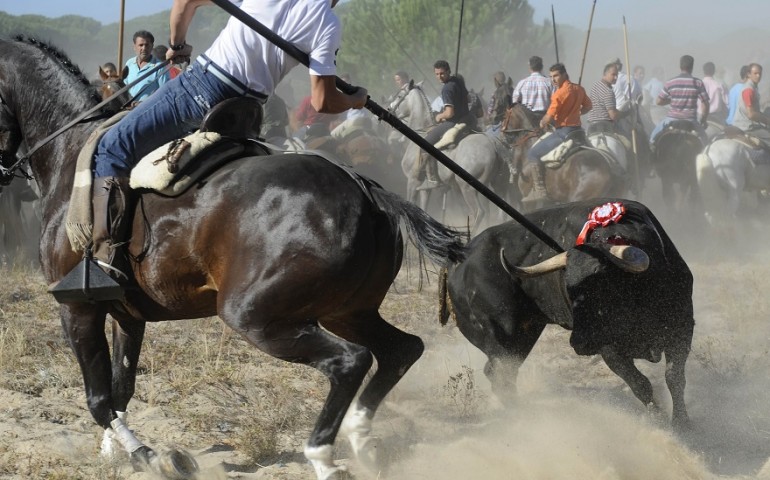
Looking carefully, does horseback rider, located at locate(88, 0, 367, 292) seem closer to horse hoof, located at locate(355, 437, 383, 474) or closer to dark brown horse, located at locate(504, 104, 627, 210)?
horse hoof, located at locate(355, 437, 383, 474)

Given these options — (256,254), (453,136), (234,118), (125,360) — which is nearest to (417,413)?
(125,360)

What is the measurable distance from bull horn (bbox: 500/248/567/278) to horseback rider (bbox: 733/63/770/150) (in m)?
11.5

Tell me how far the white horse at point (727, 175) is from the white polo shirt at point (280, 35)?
11.8 meters

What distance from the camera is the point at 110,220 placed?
487 centimetres

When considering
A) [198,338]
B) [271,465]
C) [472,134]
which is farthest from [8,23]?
[271,465]

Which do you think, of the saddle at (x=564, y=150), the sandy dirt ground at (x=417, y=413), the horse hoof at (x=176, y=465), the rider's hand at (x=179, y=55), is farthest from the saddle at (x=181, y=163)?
the saddle at (x=564, y=150)

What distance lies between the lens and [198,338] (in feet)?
26.6

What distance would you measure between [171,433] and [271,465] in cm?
79

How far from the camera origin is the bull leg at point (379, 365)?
17.1ft

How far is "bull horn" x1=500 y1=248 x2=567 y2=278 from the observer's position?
19.8 feet

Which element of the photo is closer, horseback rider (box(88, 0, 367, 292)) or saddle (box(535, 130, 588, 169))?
horseback rider (box(88, 0, 367, 292))

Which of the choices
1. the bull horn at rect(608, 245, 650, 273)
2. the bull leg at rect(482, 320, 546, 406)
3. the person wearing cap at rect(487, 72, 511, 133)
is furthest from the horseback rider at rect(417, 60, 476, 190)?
the bull horn at rect(608, 245, 650, 273)

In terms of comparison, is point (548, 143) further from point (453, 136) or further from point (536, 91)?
point (536, 91)

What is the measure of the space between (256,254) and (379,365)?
111 cm
